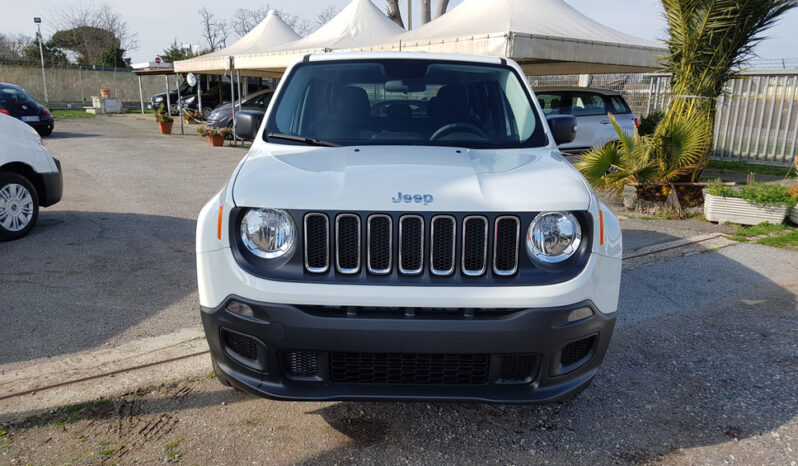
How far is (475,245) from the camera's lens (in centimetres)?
238

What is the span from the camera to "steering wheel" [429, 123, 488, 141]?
3418 mm

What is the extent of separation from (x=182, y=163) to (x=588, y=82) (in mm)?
12404

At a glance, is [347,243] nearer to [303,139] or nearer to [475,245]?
[475,245]

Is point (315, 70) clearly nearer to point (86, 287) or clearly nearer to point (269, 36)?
point (86, 287)

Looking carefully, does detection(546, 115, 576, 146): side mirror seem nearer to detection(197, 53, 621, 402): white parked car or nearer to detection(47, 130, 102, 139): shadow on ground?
detection(197, 53, 621, 402): white parked car

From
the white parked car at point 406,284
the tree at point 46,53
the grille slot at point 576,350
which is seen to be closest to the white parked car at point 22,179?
the white parked car at point 406,284

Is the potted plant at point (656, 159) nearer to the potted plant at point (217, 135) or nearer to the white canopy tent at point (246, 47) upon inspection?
the potted plant at point (217, 135)

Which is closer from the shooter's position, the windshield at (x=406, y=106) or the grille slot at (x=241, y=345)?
the grille slot at (x=241, y=345)

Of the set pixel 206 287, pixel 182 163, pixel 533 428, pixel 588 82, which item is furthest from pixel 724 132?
pixel 206 287

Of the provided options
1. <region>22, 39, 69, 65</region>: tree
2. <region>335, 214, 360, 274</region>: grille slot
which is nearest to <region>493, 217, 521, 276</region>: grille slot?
<region>335, 214, 360, 274</region>: grille slot

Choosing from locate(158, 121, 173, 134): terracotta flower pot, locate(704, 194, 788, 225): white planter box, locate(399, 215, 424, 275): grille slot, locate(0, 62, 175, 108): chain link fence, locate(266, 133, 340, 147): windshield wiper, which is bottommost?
locate(704, 194, 788, 225): white planter box

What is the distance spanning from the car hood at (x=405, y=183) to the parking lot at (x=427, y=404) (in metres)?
1.13

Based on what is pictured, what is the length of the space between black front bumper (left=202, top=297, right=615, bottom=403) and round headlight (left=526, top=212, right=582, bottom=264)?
0.24 metres

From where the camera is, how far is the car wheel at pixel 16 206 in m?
5.89
